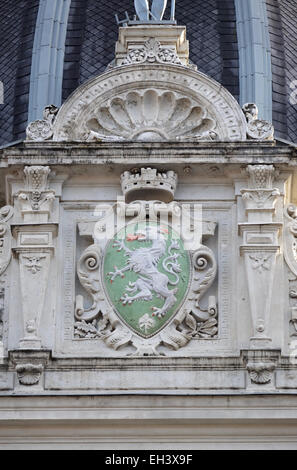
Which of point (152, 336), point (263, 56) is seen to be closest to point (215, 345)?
point (152, 336)

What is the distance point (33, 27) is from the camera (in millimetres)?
29422

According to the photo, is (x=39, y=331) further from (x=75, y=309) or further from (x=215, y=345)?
(x=215, y=345)

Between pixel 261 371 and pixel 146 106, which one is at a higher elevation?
pixel 146 106

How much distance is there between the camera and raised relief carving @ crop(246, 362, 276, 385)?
2438 cm

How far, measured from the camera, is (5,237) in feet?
83.9

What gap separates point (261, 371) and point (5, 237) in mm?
3654

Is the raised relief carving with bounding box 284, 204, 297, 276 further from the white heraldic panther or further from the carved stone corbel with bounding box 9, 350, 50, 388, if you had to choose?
the carved stone corbel with bounding box 9, 350, 50, 388

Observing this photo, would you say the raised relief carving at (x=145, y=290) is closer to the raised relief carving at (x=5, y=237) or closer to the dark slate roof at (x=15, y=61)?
the raised relief carving at (x=5, y=237)

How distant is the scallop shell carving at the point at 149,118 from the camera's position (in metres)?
26.1

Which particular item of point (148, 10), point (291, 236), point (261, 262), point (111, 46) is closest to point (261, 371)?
point (261, 262)

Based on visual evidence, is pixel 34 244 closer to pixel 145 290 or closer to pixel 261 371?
pixel 145 290

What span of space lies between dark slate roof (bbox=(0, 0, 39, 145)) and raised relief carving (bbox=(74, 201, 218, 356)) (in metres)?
3.18

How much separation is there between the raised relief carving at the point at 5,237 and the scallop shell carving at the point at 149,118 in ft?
4.61

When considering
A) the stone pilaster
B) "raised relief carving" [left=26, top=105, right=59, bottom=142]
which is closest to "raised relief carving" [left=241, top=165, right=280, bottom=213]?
the stone pilaster
